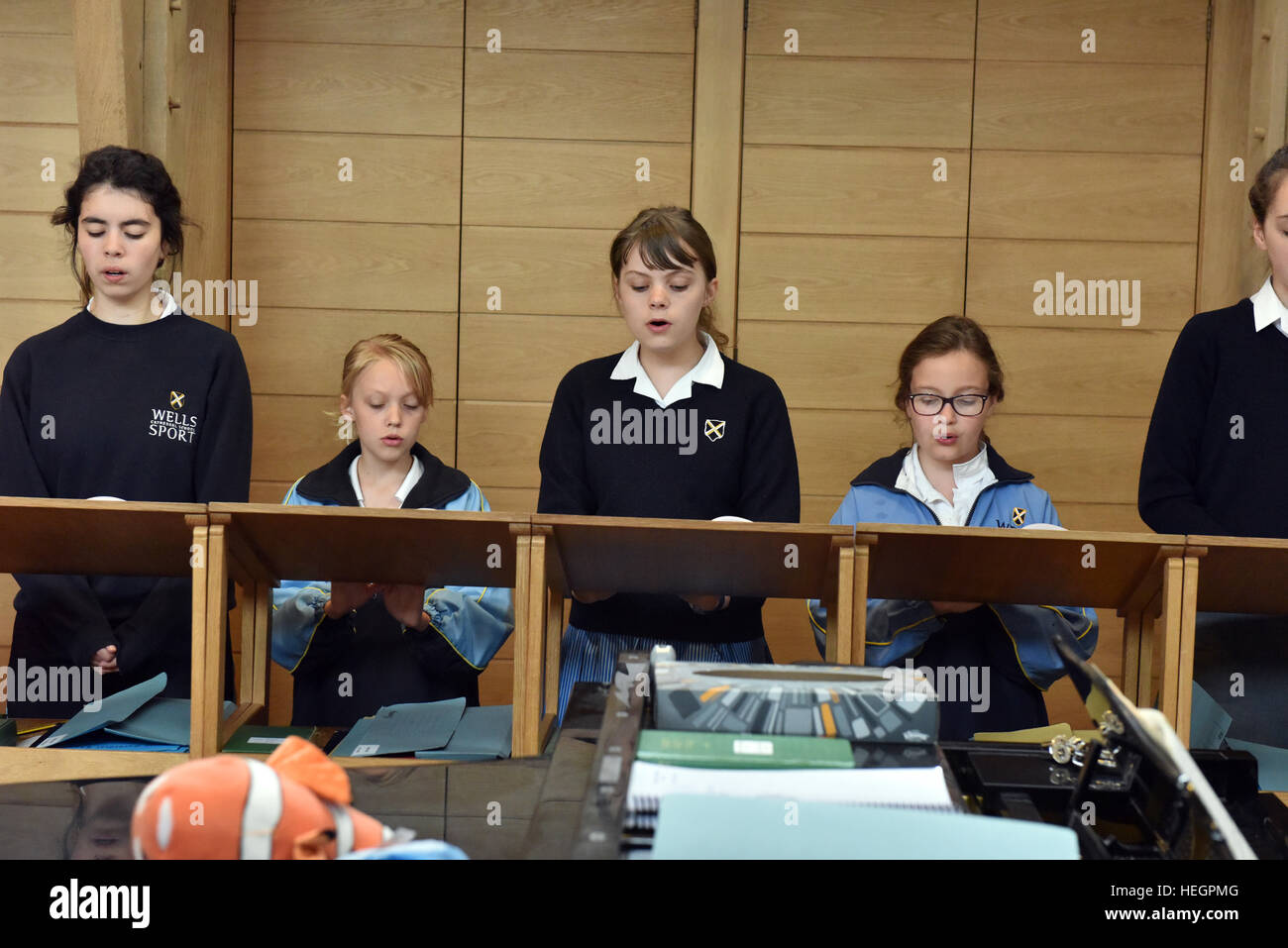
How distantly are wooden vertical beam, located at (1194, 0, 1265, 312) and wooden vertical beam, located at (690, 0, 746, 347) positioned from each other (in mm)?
1561

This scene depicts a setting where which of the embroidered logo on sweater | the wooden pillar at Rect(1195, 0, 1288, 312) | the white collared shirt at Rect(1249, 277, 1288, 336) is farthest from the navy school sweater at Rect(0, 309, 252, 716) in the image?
the wooden pillar at Rect(1195, 0, 1288, 312)

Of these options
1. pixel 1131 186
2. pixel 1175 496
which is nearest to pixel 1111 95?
pixel 1131 186

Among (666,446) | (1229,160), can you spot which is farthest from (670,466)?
(1229,160)

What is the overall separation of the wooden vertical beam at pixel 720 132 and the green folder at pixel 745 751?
122 inches

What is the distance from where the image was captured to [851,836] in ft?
2.61

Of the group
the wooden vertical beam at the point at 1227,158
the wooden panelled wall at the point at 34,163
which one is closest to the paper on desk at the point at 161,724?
the wooden panelled wall at the point at 34,163

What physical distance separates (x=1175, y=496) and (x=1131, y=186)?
77.6 inches

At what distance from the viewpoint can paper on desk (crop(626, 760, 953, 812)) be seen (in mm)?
934

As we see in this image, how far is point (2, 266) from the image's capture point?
152 inches

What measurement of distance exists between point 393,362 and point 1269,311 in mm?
1907

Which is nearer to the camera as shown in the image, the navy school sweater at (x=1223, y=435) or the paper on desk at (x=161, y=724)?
the paper on desk at (x=161, y=724)

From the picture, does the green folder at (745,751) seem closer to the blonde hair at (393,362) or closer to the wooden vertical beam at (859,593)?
the wooden vertical beam at (859,593)

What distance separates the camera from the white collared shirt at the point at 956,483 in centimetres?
259
